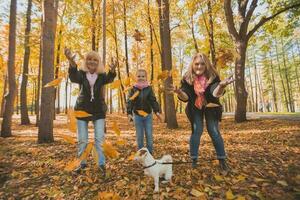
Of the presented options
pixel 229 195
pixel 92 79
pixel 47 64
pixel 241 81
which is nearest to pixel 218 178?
pixel 229 195

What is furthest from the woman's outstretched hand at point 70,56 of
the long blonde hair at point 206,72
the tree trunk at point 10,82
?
the tree trunk at point 10,82

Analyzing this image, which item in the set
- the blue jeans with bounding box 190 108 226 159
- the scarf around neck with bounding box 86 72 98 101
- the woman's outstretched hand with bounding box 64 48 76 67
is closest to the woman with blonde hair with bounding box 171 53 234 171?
the blue jeans with bounding box 190 108 226 159

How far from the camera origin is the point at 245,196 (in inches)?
121

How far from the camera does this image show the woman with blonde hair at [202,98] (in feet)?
12.5

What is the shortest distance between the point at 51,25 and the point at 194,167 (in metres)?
5.56

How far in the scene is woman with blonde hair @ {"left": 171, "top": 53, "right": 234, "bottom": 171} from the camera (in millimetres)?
3820

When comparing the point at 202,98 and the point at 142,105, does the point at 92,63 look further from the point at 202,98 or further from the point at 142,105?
the point at 202,98

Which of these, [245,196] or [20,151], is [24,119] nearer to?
[20,151]

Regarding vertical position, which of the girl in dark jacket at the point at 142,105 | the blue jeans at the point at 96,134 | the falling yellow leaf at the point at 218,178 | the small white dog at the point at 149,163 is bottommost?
the falling yellow leaf at the point at 218,178

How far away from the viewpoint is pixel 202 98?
150 inches

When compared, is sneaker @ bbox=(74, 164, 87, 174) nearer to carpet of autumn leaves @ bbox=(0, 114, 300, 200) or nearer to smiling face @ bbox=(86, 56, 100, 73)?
carpet of autumn leaves @ bbox=(0, 114, 300, 200)

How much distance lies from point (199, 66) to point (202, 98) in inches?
20.6

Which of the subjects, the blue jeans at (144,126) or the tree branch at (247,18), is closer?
the blue jeans at (144,126)

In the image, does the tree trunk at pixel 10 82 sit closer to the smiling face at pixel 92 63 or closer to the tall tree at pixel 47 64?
the tall tree at pixel 47 64
